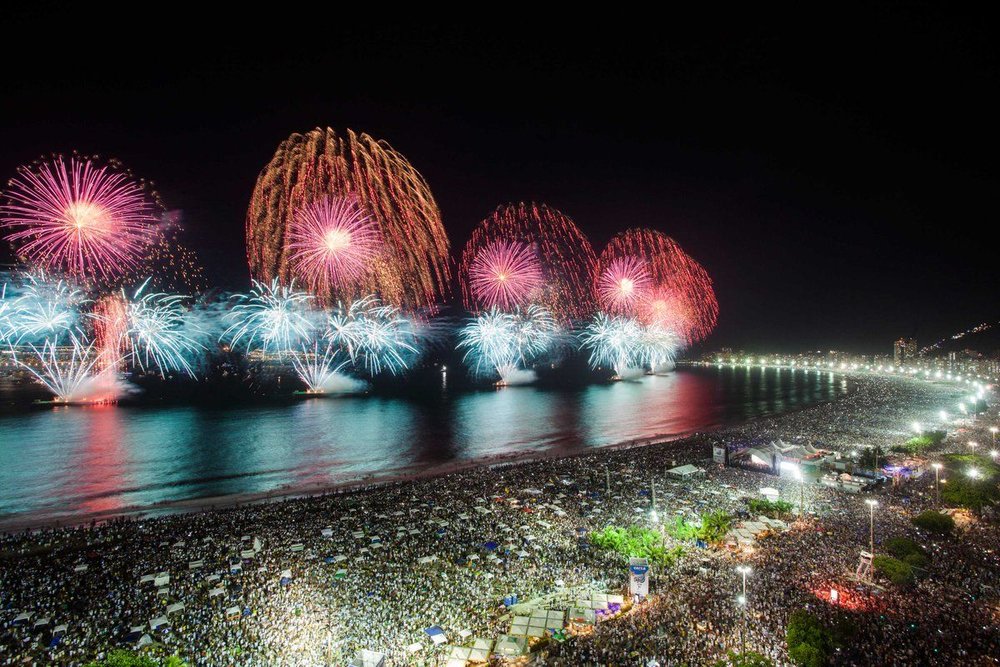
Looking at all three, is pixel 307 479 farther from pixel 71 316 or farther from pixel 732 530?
pixel 71 316

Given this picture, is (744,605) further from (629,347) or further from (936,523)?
(629,347)

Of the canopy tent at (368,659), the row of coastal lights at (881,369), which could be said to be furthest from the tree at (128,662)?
the row of coastal lights at (881,369)

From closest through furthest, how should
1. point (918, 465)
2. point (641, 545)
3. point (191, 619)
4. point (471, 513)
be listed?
point (191, 619) → point (641, 545) → point (471, 513) → point (918, 465)

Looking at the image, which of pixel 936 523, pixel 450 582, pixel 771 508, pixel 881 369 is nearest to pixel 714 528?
pixel 771 508

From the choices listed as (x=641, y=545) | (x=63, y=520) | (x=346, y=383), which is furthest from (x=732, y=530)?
(x=346, y=383)

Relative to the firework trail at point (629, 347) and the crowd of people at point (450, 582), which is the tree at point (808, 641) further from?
the firework trail at point (629, 347)

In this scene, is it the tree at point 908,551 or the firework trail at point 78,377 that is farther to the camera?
the firework trail at point 78,377
